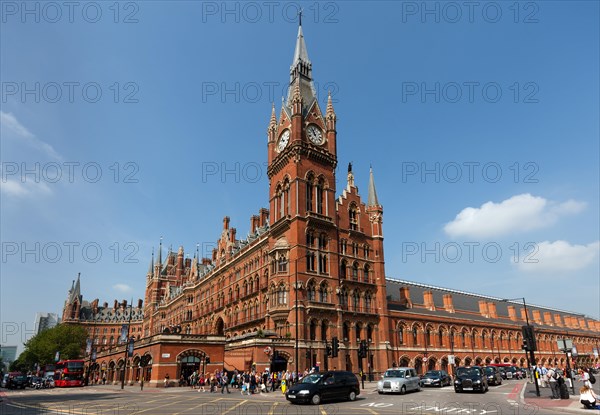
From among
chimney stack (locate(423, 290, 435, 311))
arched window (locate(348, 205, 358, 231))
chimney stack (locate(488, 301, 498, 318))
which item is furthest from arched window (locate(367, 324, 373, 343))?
chimney stack (locate(488, 301, 498, 318))

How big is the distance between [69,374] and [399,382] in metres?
44.8

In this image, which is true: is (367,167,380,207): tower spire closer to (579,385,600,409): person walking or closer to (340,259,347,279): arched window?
(340,259,347,279): arched window

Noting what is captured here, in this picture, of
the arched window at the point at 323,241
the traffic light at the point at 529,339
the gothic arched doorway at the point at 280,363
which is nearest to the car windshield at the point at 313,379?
the traffic light at the point at 529,339

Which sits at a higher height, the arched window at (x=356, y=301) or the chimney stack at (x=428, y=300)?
the chimney stack at (x=428, y=300)

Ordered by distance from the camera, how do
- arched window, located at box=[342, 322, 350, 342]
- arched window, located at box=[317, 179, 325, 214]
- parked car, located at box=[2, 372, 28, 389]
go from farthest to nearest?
parked car, located at box=[2, 372, 28, 389] < arched window, located at box=[317, 179, 325, 214] < arched window, located at box=[342, 322, 350, 342]

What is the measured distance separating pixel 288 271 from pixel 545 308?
93.0 meters

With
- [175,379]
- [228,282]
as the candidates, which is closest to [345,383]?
[175,379]

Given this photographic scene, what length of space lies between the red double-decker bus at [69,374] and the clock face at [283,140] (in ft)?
126

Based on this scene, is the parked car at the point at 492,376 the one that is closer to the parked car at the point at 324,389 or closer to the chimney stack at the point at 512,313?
the parked car at the point at 324,389

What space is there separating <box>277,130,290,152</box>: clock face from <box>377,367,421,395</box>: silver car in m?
32.4

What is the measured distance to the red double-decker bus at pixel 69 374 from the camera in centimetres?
5334

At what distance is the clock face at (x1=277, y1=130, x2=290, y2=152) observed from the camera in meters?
54.5

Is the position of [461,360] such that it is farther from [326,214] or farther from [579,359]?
[579,359]

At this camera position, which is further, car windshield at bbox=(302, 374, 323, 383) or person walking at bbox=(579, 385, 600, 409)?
car windshield at bbox=(302, 374, 323, 383)
